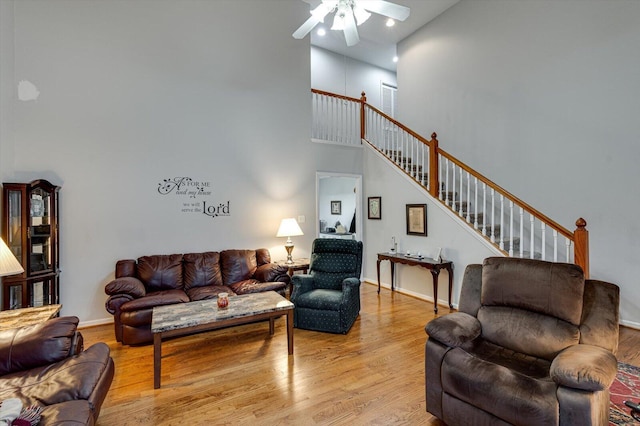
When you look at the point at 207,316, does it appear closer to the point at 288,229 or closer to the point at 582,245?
the point at 288,229

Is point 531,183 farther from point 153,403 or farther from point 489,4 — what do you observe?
point 153,403

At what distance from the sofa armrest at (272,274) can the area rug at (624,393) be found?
135 inches

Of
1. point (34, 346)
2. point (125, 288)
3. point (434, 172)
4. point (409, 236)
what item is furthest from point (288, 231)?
point (34, 346)

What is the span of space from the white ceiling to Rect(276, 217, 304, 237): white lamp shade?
3955mm

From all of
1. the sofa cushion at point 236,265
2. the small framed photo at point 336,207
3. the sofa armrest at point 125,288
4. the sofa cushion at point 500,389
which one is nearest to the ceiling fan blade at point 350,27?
the sofa cushion at point 500,389

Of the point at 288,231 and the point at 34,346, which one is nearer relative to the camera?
the point at 34,346

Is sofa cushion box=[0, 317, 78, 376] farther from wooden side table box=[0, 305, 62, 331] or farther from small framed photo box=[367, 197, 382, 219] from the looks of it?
small framed photo box=[367, 197, 382, 219]

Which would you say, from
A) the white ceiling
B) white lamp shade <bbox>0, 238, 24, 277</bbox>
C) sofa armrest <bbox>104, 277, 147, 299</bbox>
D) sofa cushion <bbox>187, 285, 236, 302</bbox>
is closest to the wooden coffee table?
sofa cushion <bbox>187, 285, 236, 302</bbox>

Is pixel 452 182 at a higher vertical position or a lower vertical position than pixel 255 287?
higher

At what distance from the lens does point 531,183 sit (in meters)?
4.72

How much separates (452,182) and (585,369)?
4.21 meters

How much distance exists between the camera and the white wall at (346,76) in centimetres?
738

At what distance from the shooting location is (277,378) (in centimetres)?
274

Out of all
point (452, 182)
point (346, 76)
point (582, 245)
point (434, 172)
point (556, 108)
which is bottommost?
point (582, 245)
